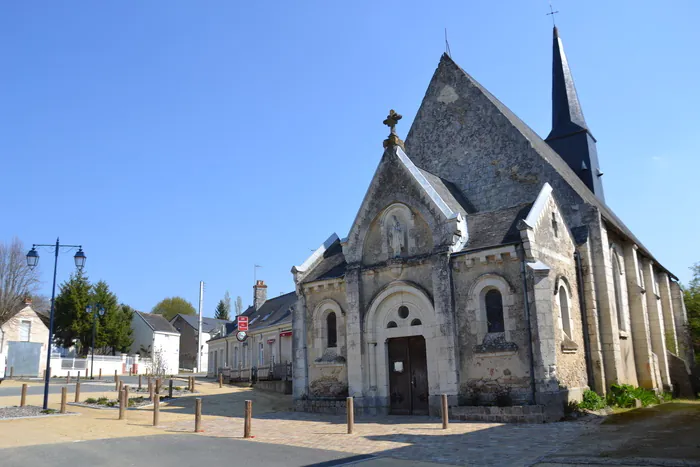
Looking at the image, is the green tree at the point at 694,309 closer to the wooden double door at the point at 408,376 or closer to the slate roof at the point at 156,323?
the wooden double door at the point at 408,376

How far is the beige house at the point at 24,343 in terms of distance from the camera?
38500 mm

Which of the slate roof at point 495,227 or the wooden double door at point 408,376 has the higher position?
the slate roof at point 495,227

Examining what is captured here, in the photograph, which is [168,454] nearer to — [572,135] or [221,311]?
[572,135]

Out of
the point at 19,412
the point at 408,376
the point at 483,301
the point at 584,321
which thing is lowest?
the point at 19,412

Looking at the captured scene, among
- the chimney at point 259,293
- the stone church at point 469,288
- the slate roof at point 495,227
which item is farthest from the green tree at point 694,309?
the chimney at point 259,293

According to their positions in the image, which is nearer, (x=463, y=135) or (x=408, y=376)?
(x=408, y=376)

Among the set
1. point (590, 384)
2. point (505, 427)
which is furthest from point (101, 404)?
point (590, 384)

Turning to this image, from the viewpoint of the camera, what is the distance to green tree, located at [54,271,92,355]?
49531 millimetres

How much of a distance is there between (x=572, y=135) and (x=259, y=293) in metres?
28.6

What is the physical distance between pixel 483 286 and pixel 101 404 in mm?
15137

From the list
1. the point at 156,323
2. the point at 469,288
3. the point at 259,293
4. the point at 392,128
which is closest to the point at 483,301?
the point at 469,288

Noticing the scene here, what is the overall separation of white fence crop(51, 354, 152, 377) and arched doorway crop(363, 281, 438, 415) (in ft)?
87.0

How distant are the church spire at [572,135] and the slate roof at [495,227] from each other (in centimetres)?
1127

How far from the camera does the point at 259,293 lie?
47.2 metres
